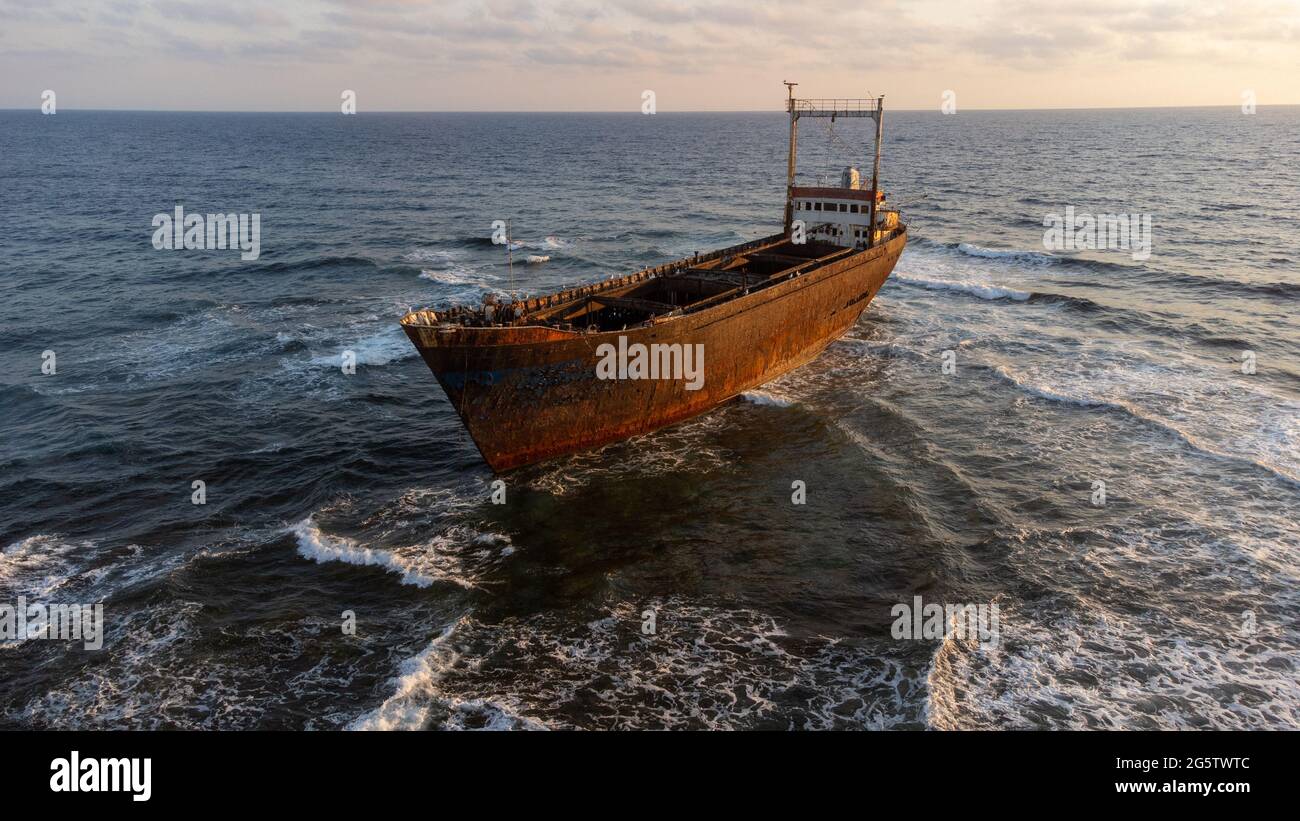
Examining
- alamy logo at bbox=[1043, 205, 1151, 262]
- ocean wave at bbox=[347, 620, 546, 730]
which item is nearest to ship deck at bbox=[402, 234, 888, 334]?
ocean wave at bbox=[347, 620, 546, 730]

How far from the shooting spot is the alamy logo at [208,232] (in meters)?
58.5

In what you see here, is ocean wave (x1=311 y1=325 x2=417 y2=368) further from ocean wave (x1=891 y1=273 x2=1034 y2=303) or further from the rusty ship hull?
ocean wave (x1=891 y1=273 x2=1034 y2=303)

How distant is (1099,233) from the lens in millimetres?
61906

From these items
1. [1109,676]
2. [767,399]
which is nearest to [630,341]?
[767,399]

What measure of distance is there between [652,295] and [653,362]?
683 cm

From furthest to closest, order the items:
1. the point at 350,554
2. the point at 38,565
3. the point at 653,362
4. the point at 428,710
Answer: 1. the point at 653,362
2. the point at 350,554
3. the point at 38,565
4. the point at 428,710

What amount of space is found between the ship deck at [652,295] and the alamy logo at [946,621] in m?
12.0

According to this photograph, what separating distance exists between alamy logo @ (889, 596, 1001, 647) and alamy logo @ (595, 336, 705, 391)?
442 inches

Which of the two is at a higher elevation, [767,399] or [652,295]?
[652,295]

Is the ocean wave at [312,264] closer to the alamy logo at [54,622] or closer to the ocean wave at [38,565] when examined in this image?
the ocean wave at [38,565]

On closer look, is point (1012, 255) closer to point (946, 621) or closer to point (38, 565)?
point (946, 621)

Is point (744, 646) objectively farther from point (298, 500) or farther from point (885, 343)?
point (885, 343)

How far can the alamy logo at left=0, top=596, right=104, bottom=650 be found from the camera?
17094mm

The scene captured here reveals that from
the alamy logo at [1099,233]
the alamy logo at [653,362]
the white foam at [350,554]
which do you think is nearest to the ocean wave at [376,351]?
the white foam at [350,554]
